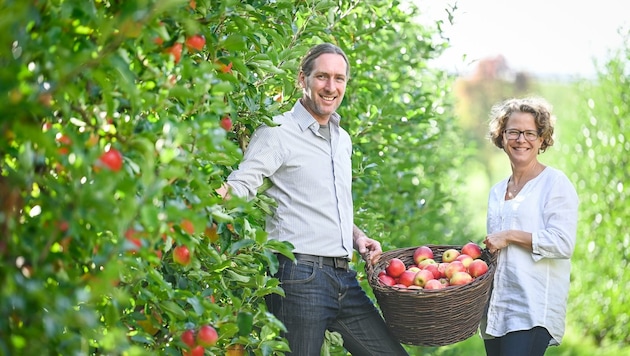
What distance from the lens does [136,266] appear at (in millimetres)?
1972

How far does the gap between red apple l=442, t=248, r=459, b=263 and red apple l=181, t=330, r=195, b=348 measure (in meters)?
1.54

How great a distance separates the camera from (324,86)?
3.20 metres

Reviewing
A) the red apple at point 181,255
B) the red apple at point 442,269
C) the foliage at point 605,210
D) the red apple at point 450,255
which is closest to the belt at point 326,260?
the red apple at point 442,269

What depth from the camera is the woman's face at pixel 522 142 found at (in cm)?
353

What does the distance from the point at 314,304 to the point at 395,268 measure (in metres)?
0.44

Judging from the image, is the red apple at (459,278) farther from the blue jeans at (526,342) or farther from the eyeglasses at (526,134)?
the eyeglasses at (526,134)

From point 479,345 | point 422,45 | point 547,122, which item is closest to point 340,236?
point 547,122

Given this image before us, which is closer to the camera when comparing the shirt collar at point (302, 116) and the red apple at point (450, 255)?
the shirt collar at point (302, 116)

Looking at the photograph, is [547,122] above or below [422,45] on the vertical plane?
below

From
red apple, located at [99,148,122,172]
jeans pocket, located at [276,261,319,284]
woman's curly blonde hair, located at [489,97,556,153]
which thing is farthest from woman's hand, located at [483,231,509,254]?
red apple, located at [99,148,122,172]

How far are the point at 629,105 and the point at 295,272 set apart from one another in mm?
6225

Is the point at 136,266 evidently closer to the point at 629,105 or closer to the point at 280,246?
the point at 280,246

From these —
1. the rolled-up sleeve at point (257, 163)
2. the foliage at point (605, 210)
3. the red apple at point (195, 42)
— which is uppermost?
the red apple at point (195, 42)

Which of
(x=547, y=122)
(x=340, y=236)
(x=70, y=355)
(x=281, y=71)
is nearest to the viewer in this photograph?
(x=70, y=355)
